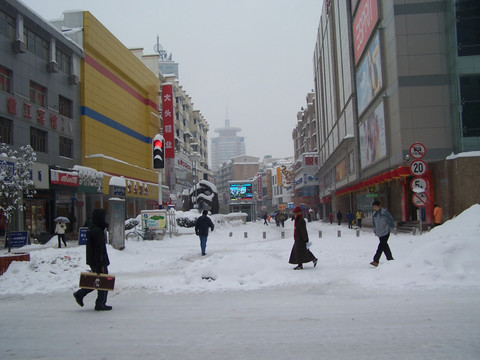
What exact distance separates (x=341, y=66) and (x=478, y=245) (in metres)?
38.4

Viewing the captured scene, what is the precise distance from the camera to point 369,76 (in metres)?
32.6

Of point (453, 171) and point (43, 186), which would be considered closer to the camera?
point (453, 171)

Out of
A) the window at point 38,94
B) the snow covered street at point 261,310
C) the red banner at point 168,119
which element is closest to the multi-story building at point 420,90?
the snow covered street at point 261,310

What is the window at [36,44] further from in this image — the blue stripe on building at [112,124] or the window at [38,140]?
A: the blue stripe on building at [112,124]

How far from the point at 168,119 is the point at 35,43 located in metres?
20.0

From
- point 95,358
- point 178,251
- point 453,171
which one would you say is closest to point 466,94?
point 453,171

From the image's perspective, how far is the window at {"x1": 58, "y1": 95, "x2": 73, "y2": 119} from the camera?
32819 millimetres

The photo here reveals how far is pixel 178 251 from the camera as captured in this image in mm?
18516

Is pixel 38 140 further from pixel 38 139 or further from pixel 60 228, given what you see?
pixel 60 228

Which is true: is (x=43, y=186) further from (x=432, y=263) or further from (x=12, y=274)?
(x=432, y=263)

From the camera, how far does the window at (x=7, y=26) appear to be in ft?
86.1

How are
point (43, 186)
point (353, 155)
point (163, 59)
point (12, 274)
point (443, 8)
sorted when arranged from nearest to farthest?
point (12, 274), point (443, 8), point (43, 186), point (353, 155), point (163, 59)

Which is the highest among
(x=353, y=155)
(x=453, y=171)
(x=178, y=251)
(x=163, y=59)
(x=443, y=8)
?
(x=163, y=59)

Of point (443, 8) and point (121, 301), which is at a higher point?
point (443, 8)
